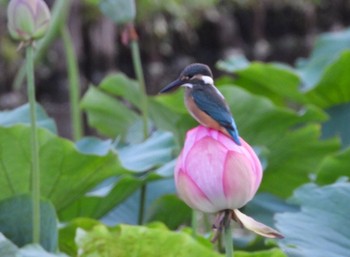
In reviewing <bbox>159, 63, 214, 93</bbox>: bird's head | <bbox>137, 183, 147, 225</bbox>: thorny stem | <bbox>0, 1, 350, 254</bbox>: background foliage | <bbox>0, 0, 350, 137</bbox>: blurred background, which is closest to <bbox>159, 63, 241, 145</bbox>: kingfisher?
<bbox>159, 63, 214, 93</bbox>: bird's head

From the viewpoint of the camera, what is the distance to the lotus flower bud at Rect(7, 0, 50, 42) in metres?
0.92

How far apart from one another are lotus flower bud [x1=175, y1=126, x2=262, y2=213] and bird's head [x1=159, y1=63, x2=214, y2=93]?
0.07 meters

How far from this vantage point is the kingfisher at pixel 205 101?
0.79m

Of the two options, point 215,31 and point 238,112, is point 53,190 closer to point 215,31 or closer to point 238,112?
point 238,112

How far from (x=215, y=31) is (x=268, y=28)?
744 mm

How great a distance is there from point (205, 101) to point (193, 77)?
3 centimetres

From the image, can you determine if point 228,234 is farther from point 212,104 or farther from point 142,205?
point 142,205

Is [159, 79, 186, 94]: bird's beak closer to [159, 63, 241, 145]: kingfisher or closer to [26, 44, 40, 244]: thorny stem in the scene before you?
[159, 63, 241, 145]: kingfisher

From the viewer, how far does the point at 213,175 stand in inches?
30.1

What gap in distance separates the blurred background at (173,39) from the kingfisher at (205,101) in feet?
11.8

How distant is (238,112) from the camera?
1.58 meters

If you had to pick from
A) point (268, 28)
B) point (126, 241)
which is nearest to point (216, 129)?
point (126, 241)

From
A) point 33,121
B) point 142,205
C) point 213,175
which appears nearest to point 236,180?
point 213,175

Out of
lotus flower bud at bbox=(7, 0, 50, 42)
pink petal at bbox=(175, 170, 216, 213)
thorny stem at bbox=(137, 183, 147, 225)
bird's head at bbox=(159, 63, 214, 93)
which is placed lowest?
thorny stem at bbox=(137, 183, 147, 225)
